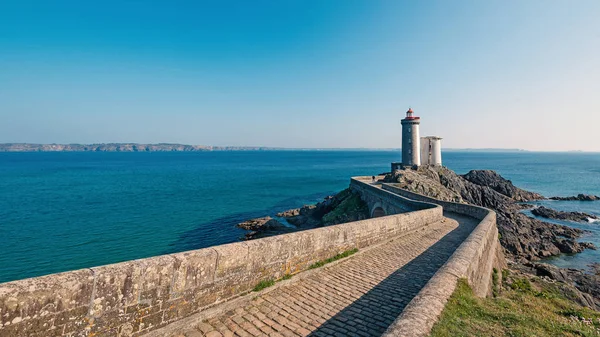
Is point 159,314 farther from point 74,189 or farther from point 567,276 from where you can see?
point 74,189

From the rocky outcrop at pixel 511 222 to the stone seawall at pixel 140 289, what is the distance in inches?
858

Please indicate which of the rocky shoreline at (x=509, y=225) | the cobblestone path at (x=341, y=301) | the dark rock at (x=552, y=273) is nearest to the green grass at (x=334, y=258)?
the cobblestone path at (x=341, y=301)

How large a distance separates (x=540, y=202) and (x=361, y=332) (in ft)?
171

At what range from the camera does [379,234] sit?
10.9 meters

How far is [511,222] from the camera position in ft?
87.6

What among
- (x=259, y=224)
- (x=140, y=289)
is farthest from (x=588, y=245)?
(x=140, y=289)

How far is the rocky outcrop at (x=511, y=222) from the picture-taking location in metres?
22.4

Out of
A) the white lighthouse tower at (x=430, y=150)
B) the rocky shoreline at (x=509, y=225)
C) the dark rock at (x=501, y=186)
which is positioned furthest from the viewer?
the dark rock at (x=501, y=186)

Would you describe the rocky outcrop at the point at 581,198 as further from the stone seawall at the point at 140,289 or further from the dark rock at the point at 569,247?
the stone seawall at the point at 140,289

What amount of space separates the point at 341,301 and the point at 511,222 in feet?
89.8

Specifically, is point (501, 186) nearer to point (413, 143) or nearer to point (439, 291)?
point (413, 143)

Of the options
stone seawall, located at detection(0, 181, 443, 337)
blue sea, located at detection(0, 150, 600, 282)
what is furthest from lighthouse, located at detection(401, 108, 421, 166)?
stone seawall, located at detection(0, 181, 443, 337)

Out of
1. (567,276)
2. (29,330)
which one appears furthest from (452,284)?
(567,276)

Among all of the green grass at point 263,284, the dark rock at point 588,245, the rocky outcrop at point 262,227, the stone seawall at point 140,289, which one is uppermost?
the stone seawall at point 140,289
